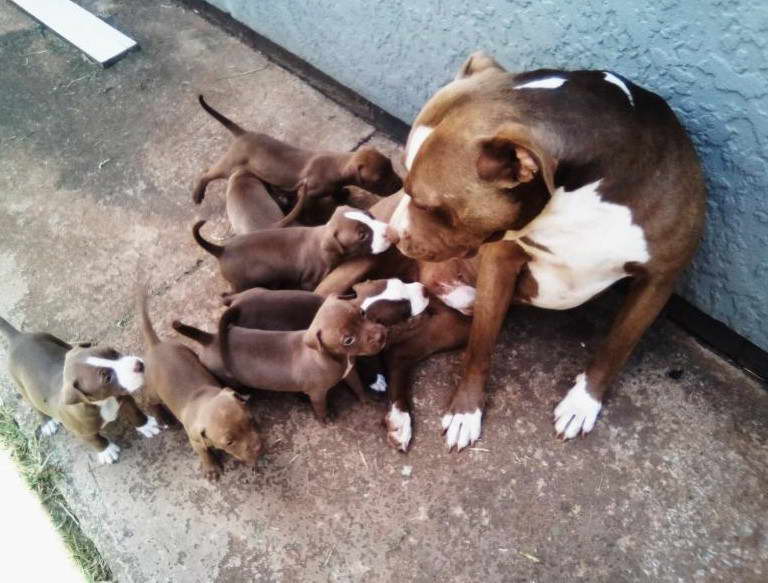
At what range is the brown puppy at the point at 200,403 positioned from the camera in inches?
109

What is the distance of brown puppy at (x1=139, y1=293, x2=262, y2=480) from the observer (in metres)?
2.78

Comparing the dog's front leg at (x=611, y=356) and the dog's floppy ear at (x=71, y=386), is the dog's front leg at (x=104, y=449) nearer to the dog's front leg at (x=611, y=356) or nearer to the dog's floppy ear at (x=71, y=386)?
the dog's floppy ear at (x=71, y=386)

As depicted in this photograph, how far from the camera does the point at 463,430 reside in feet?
9.84

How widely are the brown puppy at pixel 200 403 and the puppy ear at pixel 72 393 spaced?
31 centimetres

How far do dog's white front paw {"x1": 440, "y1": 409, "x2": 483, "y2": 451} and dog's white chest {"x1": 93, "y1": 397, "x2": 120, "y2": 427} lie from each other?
150 centimetres

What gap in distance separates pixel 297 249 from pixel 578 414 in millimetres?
1549

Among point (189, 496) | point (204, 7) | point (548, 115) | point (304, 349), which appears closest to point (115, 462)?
point (189, 496)

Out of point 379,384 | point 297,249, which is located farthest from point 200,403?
point 297,249

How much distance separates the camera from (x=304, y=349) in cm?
295

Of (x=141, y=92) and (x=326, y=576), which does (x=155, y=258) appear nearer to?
(x=141, y=92)

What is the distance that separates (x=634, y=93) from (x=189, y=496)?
8.00ft

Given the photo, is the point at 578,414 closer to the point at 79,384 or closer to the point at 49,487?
the point at 79,384

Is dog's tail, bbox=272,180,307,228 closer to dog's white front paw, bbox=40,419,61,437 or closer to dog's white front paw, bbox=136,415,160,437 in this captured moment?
dog's white front paw, bbox=136,415,160,437

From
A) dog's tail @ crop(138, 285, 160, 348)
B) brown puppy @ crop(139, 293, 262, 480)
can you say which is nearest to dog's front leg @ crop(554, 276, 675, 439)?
brown puppy @ crop(139, 293, 262, 480)
